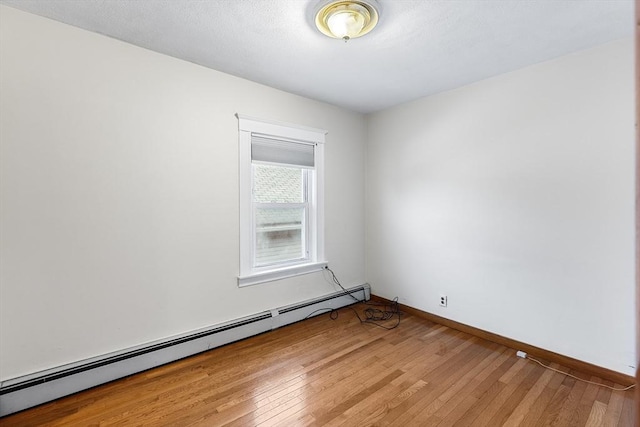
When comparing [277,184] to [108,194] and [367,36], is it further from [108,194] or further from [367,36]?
[367,36]

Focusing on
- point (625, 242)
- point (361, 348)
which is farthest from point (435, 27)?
point (361, 348)

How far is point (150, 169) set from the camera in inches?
88.6

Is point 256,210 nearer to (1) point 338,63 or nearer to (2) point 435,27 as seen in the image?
(1) point 338,63

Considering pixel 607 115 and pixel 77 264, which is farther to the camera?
pixel 607 115

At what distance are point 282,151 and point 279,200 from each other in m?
0.52

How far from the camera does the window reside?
2.76 meters

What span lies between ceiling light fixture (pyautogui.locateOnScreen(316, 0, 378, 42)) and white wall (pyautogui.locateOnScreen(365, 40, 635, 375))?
5.12 feet

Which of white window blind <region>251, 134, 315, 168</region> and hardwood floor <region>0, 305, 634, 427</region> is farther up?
white window blind <region>251, 134, 315, 168</region>

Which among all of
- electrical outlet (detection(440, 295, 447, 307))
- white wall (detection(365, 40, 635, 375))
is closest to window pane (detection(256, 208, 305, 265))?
white wall (detection(365, 40, 635, 375))

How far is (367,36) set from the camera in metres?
2.04

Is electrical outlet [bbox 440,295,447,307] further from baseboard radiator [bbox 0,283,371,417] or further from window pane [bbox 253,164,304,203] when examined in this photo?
window pane [bbox 253,164,304,203]

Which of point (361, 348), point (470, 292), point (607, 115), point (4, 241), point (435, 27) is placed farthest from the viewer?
point (470, 292)

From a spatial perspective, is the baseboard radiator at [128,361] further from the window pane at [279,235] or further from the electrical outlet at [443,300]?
the electrical outlet at [443,300]

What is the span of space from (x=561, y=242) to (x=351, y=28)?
7.53ft
